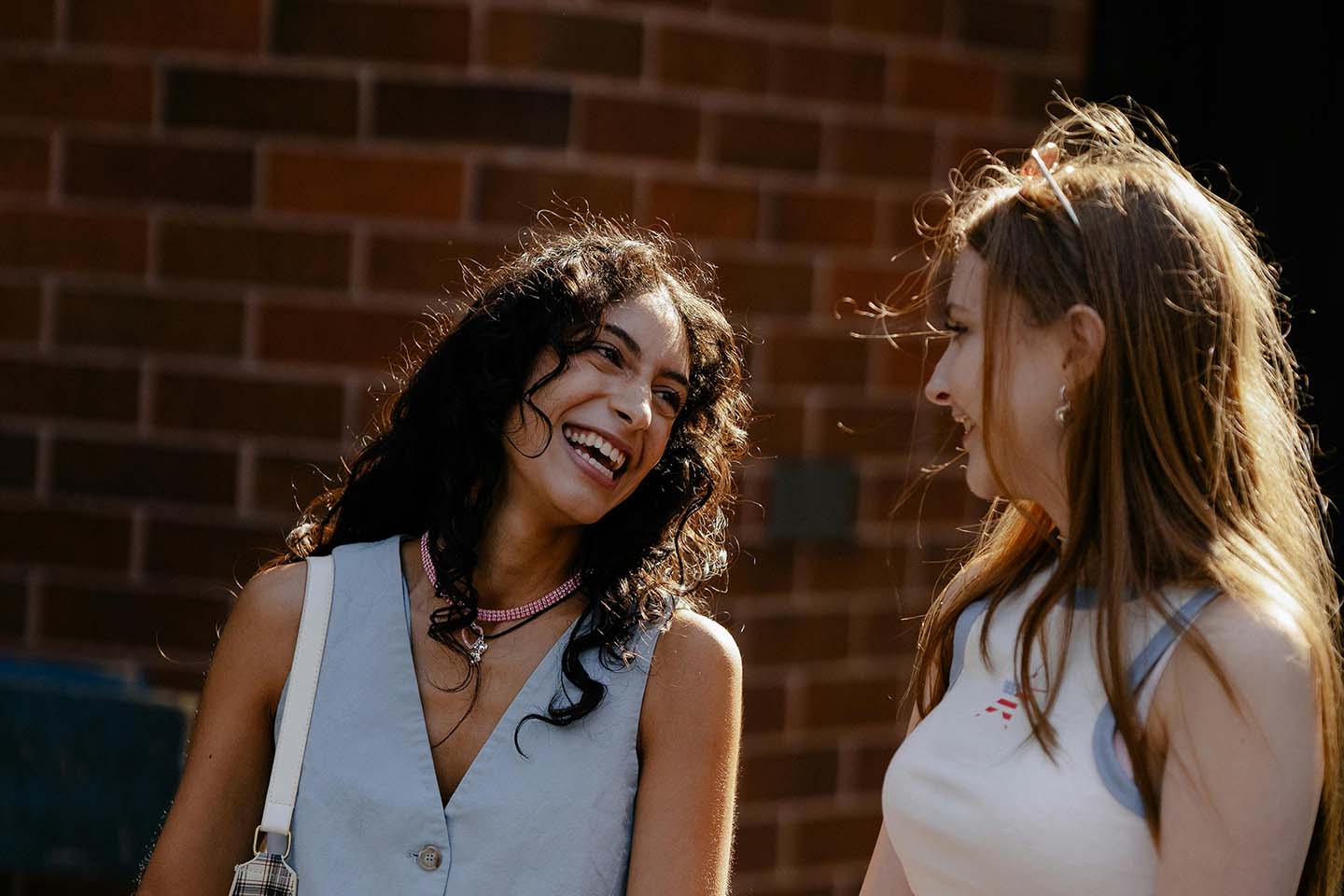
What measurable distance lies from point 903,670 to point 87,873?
196 centimetres

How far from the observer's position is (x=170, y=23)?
3635mm

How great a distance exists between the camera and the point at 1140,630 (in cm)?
192

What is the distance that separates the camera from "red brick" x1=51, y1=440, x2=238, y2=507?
3680 millimetres

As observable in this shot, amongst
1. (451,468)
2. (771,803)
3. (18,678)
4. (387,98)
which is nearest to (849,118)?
(387,98)

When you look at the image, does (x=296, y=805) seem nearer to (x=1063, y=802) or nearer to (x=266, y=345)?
(x=1063, y=802)

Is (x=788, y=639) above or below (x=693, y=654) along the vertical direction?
below

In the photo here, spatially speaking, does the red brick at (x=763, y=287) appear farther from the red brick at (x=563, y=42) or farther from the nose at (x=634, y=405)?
the nose at (x=634, y=405)

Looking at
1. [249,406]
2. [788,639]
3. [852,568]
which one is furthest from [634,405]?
[852,568]

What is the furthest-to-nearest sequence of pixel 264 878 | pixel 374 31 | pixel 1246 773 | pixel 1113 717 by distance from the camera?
pixel 374 31
pixel 264 878
pixel 1113 717
pixel 1246 773

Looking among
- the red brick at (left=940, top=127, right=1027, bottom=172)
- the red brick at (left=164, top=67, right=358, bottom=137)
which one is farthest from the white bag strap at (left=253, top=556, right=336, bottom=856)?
the red brick at (left=940, top=127, right=1027, bottom=172)

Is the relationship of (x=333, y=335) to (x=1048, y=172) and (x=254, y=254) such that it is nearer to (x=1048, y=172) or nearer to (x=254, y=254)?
(x=254, y=254)

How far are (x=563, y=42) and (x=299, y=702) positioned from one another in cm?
186

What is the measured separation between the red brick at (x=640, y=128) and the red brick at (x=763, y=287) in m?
0.28

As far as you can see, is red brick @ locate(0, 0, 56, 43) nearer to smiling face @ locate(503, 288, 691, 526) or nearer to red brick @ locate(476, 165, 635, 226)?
red brick @ locate(476, 165, 635, 226)
